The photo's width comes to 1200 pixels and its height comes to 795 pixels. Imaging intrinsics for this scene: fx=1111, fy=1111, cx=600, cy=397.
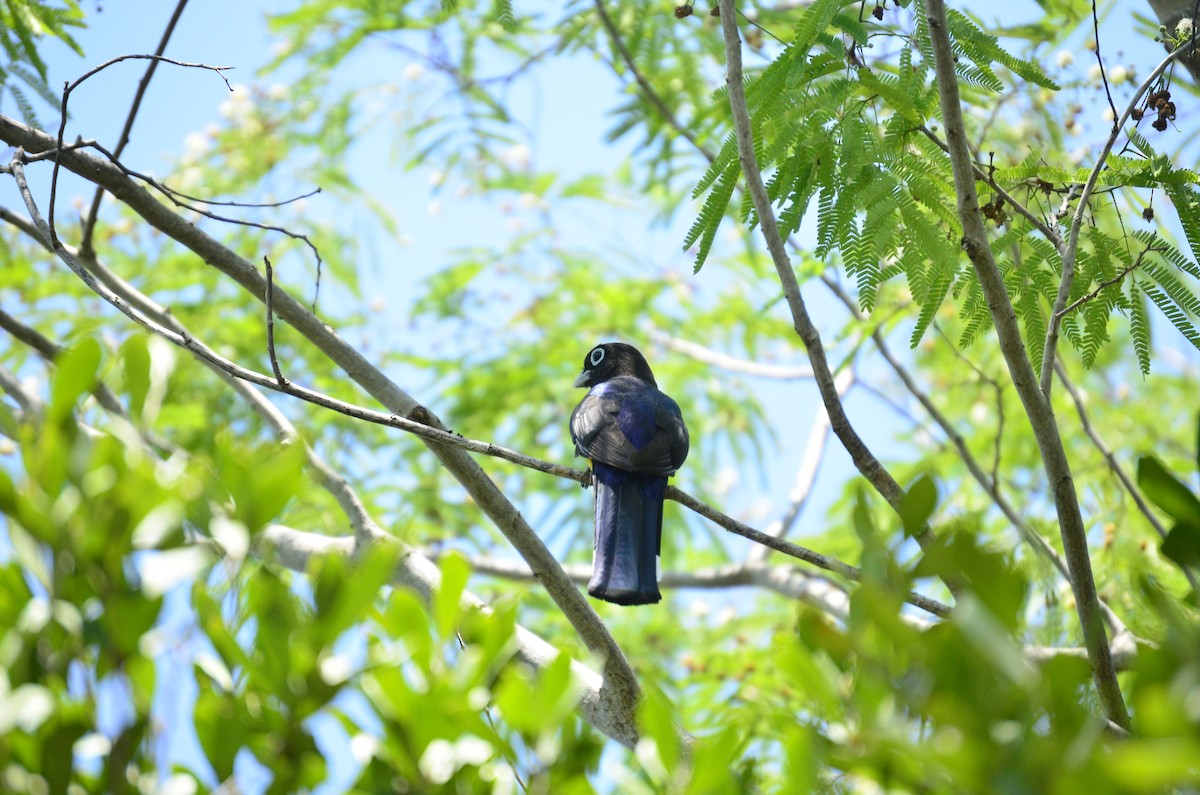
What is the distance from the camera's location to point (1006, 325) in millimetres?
2850

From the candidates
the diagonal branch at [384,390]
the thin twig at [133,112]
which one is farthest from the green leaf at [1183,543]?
the thin twig at [133,112]

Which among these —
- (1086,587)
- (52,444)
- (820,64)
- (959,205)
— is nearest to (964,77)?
(820,64)

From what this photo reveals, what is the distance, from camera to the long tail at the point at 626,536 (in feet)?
12.3

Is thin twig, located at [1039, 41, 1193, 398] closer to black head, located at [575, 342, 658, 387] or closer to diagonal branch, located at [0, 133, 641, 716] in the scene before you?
diagonal branch, located at [0, 133, 641, 716]

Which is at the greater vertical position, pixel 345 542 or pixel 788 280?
pixel 788 280

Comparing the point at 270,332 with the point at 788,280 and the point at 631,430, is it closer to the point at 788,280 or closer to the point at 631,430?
the point at 788,280

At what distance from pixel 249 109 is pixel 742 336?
4065mm

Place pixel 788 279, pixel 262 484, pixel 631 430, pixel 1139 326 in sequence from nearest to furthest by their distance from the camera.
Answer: pixel 262 484 → pixel 788 279 → pixel 1139 326 → pixel 631 430

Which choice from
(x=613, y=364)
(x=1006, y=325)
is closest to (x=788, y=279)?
(x=1006, y=325)

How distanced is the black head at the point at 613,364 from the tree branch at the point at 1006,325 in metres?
2.94

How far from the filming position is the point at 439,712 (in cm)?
125

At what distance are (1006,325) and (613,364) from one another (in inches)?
121

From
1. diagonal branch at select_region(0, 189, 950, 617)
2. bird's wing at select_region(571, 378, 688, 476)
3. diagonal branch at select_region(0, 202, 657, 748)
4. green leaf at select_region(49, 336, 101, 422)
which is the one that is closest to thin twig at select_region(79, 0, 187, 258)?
diagonal branch at select_region(0, 202, 657, 748)

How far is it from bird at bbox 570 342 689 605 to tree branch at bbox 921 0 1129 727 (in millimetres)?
1376
